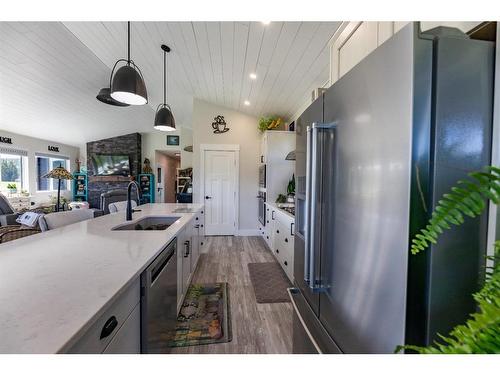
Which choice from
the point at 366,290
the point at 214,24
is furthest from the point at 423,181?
the point at 214,24

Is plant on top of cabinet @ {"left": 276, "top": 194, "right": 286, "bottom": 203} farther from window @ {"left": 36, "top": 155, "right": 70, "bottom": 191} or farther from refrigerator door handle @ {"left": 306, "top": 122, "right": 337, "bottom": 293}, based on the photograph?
window @ {"left": 36, "top": 155, "right": 70, "bottom": 191}

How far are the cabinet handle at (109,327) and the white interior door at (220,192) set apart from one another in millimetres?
3996

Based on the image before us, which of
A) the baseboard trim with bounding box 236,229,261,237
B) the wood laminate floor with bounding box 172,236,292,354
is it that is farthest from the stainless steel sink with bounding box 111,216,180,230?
the baseboard trim with bounding box 236,229,261,237

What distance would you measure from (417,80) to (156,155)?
348 inches

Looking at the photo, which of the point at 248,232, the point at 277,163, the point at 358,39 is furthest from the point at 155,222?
the point at 248,232

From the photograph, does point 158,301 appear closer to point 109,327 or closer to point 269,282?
point 109,327

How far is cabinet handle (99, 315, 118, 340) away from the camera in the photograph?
0.69m

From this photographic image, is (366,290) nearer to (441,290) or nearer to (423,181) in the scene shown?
(441,290)

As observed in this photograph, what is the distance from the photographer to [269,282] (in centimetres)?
263

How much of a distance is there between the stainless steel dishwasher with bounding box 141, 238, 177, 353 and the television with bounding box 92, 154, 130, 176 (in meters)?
7.36

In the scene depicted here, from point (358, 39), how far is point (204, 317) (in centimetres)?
241

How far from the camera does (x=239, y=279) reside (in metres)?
2.71

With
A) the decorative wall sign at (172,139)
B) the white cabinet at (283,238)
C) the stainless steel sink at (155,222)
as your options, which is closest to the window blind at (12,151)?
the decorative wall sign at (172,139)
